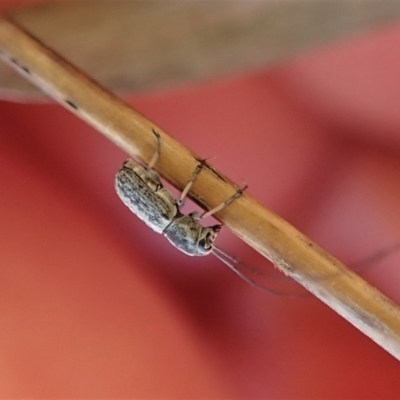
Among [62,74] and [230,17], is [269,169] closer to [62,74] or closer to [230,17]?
[230,17]

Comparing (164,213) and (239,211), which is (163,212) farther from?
(239,211)

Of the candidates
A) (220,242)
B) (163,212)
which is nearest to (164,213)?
(163,212)

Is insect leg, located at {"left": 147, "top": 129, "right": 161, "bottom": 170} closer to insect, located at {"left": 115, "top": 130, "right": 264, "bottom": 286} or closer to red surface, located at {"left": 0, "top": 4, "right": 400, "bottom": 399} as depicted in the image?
insect, located at {"left": 115, "top": 130, "right": 264, "bottom": 286}

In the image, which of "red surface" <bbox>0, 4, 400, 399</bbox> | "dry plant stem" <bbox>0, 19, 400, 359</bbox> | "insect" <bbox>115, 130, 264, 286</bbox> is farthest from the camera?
"red surface" <bbox>0, 4, 400, 399</bbox>

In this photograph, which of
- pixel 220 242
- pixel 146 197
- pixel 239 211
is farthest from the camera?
pixel 220 242

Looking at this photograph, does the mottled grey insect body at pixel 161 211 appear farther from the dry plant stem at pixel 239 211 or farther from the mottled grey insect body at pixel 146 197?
the dry plant stem at pixel 239 211

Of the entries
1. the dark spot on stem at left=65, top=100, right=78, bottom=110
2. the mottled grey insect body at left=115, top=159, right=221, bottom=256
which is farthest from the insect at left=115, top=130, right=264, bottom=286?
the dark spot on stem at left=65, top=100, right=78, bottom=110

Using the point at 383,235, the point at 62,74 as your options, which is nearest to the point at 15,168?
the point at 62,74

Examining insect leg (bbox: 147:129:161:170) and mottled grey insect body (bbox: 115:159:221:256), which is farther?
mottled grey insect body (bbox: 115:159:221:256)
